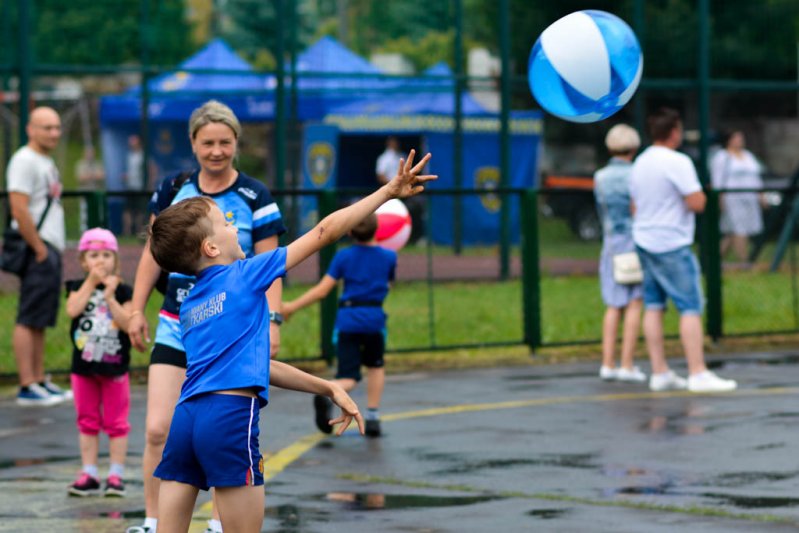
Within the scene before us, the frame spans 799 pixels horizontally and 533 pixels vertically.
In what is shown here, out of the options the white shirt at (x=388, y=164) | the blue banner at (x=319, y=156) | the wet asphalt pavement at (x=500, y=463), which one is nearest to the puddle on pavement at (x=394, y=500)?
the wet asphalt pavement at (x=500, y=463)

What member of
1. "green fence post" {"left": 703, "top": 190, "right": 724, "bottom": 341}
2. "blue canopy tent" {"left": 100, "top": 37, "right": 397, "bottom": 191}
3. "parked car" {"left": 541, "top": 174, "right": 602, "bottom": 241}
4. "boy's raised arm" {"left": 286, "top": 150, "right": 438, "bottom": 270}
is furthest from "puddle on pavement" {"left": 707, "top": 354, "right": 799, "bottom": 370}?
"blue canopy tent" {"left": 100, "top": 37, "right": 397, "bottom": 191}

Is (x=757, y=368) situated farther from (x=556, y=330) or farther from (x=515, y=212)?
(x=515, y=212)

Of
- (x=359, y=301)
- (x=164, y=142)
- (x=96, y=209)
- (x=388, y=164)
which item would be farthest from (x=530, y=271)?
(x=164, y=142)

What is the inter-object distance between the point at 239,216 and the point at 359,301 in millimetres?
3285

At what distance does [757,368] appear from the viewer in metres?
13.7

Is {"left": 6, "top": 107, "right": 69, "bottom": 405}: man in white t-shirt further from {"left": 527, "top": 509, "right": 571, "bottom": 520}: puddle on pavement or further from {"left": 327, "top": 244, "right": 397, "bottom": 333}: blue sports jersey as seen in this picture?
{"left": 527, "top": 509, "right": 571, "bottom": 520}: puddle on pavement

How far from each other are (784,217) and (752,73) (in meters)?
8.69

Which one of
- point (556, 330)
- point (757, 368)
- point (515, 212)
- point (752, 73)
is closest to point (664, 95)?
point (752, 73)

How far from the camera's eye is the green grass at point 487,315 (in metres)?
14.5

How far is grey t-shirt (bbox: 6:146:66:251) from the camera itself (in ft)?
38.9

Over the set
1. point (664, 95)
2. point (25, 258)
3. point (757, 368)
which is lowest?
point (757, 368)

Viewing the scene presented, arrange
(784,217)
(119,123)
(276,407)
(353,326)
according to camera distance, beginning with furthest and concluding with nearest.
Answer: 1. (119,123)
2. (784,217)
3. (276,407)
4. (353,326)

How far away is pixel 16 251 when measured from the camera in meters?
12.1

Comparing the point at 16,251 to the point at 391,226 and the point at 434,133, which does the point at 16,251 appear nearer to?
the point at 391,226
